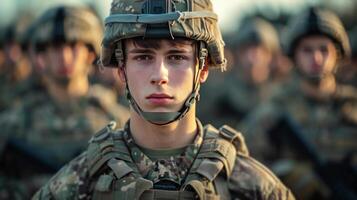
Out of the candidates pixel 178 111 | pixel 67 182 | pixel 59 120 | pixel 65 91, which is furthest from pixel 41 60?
pixel 178 111

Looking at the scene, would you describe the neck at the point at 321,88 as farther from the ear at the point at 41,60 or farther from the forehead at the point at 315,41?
the ear at the point at 41,60

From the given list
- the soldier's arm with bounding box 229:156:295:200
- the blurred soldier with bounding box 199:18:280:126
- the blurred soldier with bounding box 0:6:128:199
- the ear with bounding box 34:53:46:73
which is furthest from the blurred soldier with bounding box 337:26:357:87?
the soldier's arm with bounding box 229:156:295:200

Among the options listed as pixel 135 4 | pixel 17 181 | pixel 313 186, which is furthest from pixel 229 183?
pixel 17 181

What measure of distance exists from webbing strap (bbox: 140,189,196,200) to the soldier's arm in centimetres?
33

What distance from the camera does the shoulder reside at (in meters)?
6.41

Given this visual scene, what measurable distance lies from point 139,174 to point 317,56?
496cm

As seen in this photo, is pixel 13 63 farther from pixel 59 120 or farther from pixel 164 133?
pixel 164 133

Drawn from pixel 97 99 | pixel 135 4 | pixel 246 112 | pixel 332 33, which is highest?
pixel 135 4

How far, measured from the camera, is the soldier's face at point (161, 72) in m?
6.16

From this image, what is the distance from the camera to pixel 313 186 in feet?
32.2

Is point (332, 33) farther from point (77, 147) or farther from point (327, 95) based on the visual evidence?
point (77, 147)

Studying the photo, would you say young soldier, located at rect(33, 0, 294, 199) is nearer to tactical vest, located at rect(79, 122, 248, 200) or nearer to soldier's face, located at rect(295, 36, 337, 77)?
tactical vest, located at rect(79, 122, 248, 200)

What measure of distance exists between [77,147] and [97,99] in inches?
24.4

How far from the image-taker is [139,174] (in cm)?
630
